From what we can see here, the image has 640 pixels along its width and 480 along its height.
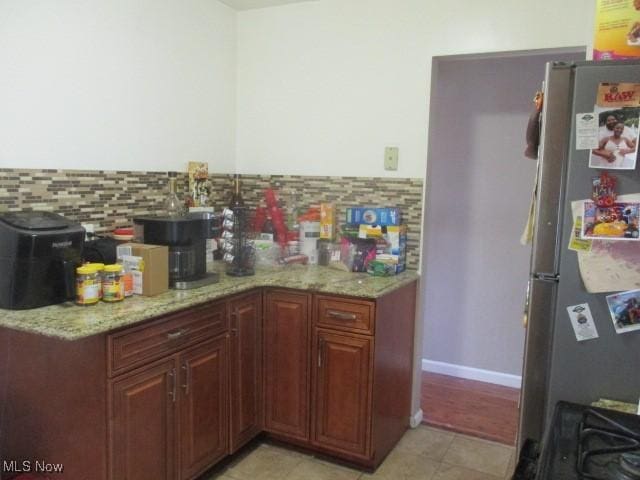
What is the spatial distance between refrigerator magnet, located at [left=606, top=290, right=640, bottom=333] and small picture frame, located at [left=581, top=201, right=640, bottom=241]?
143 millimetres

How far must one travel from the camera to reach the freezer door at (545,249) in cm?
137

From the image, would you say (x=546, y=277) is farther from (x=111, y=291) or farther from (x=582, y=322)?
(x=111, y=291)

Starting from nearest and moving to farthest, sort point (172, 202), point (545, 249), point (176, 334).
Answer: point (545, 249) < point (176, 334) < point (172, 202)

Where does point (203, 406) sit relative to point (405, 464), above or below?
above

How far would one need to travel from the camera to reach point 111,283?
75.0 inches

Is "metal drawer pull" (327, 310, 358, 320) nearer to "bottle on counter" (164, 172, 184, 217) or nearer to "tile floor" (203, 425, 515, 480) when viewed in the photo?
"tile floor" (203, 425, 515, 480)

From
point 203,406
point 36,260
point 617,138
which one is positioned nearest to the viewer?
point 617,138

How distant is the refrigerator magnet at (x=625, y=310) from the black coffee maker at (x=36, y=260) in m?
1.67

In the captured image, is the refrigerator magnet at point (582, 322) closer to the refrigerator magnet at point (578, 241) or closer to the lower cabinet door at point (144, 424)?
the refrigerator magnet at point (578, 241)

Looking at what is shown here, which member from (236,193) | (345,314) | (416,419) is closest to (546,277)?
(345,314)

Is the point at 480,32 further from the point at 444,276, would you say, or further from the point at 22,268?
the point at 22,268

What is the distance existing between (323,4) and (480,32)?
2.82ft

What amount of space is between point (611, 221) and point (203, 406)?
1.64 m

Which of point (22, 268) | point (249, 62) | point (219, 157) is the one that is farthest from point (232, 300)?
point (249, 62)
